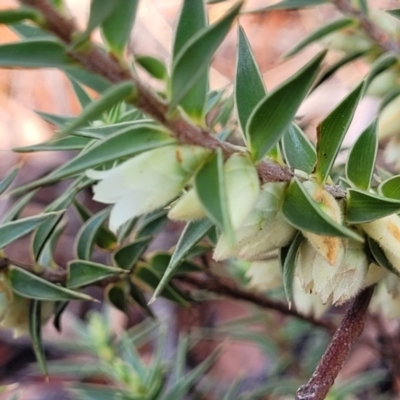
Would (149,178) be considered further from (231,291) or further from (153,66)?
(231,291)

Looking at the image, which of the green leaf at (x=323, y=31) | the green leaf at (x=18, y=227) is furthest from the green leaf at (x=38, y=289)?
the green leaf at (x=323, y=31)

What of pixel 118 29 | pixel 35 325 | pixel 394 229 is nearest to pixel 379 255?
pixel 394 229

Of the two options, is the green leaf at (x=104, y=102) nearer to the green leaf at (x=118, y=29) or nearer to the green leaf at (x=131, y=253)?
the green leaf at (x=118, y=29)

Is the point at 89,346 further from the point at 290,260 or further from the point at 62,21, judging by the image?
the point at 62,21

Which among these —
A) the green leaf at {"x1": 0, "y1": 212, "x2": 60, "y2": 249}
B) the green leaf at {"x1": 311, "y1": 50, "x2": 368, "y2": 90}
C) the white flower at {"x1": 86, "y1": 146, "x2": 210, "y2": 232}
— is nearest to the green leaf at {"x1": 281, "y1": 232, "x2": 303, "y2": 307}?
the white flower at {"x1": 86, "y1": 146, "x2": 210, "y2": 232}

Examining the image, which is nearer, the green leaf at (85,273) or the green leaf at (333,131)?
the green leaf at (333,131)

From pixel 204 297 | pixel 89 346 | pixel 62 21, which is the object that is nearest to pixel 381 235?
pixel 62 21

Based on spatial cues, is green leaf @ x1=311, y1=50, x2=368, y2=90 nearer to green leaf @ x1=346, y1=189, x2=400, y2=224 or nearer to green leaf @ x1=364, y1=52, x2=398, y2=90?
green leaf @ x1=364, y1=52, x2=398, y2=90
